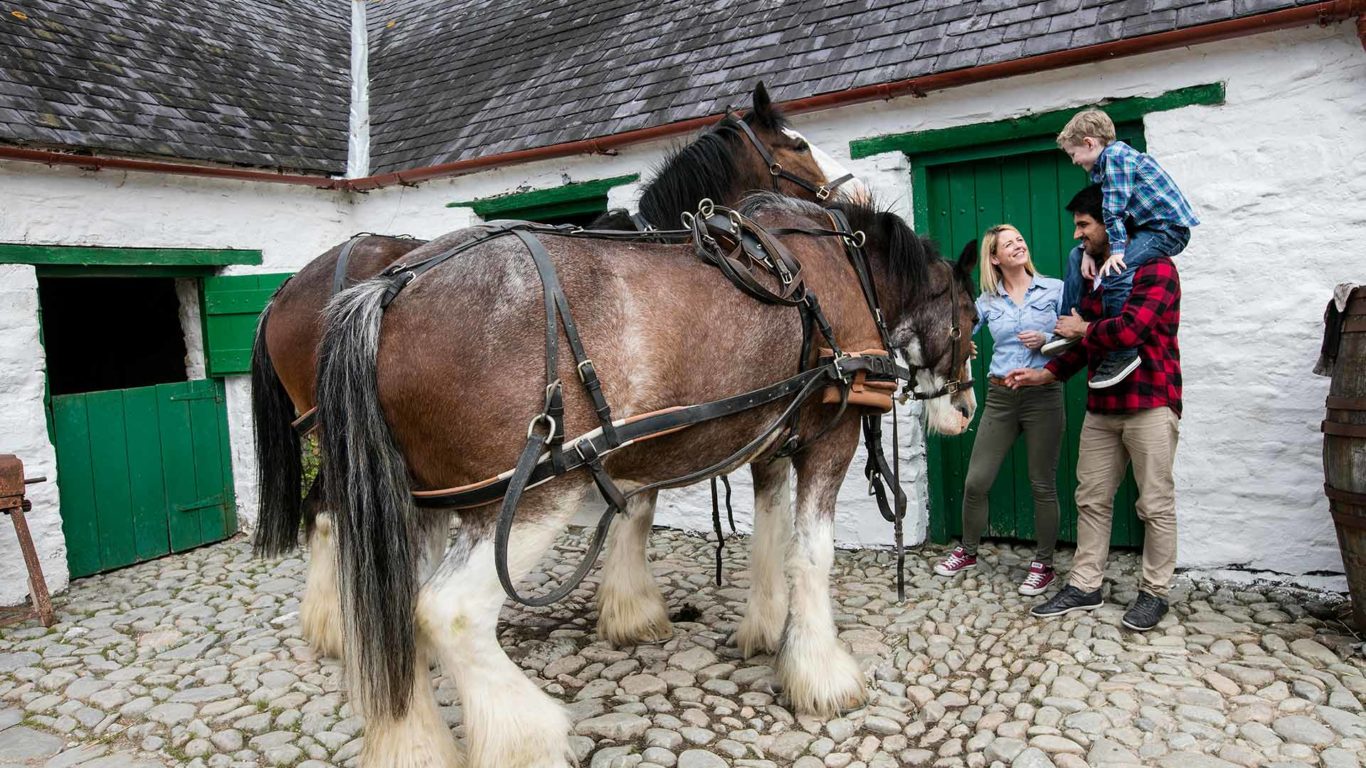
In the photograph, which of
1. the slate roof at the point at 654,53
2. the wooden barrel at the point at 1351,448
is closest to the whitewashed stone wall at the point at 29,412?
the slate roof at the point at 654,53

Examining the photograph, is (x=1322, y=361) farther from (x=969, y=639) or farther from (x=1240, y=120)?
(x=969, y=639)

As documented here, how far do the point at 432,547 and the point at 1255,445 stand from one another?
4.21m

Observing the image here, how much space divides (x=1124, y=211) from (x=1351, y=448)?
1.34m

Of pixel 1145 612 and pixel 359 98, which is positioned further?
pixel 359 98

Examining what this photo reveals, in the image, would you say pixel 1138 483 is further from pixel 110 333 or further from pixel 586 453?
pixel 110 333

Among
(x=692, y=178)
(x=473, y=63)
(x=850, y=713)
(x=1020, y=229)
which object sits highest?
(x=473, y=63)

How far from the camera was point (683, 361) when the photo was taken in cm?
293

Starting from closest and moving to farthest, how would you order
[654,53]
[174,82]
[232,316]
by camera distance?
[232,316] < [654,53] < [174,82]

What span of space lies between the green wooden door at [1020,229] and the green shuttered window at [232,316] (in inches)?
194

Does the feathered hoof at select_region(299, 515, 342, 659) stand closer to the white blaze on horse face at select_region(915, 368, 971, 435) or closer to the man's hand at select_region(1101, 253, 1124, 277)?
the white blaze on horse face at select_region(915, 368, 971, 435)

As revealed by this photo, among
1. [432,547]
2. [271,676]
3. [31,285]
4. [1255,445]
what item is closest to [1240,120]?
[1255,445]

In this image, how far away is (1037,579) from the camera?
4824 mm

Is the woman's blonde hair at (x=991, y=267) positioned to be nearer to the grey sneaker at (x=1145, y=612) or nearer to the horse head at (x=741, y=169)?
the horse head at (x=741, y=169)

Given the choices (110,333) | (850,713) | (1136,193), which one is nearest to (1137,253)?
(1136,193)
